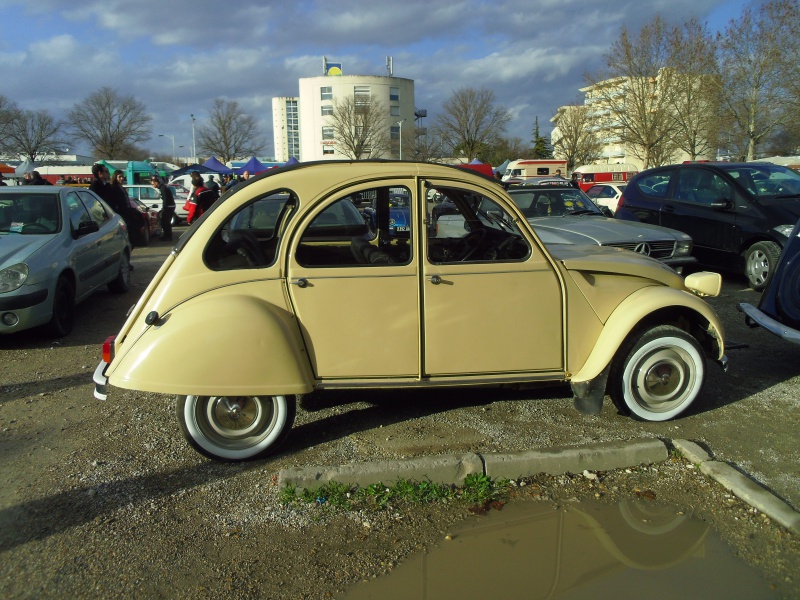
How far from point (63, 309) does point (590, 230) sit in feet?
20.8

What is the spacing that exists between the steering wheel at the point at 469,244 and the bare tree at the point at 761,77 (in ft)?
84.5

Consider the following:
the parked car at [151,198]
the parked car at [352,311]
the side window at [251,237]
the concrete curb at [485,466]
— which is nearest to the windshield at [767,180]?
the parked car at [352,311]

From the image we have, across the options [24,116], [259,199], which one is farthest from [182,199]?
[24,116]

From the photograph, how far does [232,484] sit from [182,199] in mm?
24456

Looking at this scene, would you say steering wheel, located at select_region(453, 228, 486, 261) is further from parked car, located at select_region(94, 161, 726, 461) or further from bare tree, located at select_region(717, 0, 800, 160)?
bare tree, located at select_region(717, 0, 800, 160)

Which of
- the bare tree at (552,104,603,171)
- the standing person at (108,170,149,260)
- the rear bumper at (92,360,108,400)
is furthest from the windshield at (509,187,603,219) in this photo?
the bare tree at (552,104,603,171)

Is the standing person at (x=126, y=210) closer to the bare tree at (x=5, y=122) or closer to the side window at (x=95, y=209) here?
the side window at (x=95, y=209)

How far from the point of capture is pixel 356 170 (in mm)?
4016

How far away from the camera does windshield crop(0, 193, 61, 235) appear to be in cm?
732

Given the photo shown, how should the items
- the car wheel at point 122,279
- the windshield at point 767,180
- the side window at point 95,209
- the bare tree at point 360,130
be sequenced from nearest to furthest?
the side window at point 95,209, the windshield at point 767,180, the car wheel at point 122,279, the bare tree at point 360,130

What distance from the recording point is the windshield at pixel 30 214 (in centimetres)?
732

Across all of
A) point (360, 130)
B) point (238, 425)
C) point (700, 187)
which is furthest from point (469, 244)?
point (360, 130)

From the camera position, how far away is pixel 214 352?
371 centimetres

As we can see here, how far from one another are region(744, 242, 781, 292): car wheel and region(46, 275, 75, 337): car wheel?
886cm
